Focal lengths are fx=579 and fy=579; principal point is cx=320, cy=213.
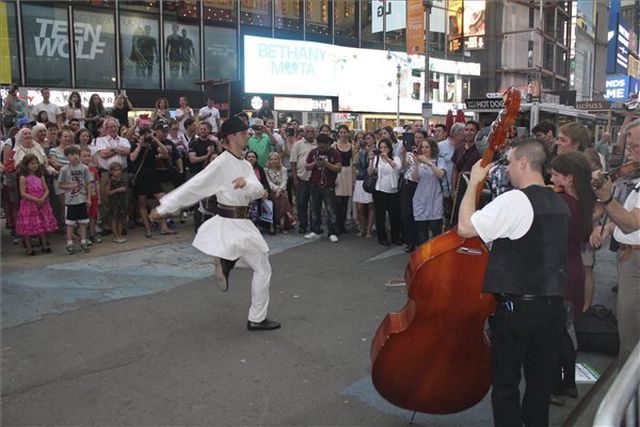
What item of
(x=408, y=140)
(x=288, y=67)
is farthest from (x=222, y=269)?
(x=288, y=67)

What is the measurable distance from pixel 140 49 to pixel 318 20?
9.16 m

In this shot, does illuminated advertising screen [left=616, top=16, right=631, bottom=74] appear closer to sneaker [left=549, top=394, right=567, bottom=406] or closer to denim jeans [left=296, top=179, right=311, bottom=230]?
denim jeans [left=296, top=179, right=311, bottom=230]

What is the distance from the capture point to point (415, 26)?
71.3ft

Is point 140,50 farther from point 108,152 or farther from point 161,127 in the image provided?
point 108,152

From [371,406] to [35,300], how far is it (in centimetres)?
394

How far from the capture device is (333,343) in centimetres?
491

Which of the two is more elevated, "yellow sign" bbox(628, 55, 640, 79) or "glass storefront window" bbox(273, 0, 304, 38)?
"yellow sign" bbox(628, 55, 640, 79)

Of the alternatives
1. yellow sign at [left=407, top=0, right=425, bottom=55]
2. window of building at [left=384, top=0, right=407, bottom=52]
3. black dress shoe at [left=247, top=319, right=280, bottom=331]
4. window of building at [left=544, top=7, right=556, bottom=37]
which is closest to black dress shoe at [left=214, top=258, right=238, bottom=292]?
black dress shoe at [left=247, top=319, right=280, bottom=331]

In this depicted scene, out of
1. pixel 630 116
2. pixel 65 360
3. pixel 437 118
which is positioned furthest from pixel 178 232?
pixel 437 118

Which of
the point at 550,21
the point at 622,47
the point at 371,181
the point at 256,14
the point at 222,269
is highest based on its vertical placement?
the point at 622,47

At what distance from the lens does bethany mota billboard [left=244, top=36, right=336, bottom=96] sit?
77.9 feet

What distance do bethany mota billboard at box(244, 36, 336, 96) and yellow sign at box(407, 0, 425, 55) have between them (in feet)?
17.6

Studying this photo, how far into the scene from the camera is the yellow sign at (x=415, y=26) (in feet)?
70.7

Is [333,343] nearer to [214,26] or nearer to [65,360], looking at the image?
[65,360]
